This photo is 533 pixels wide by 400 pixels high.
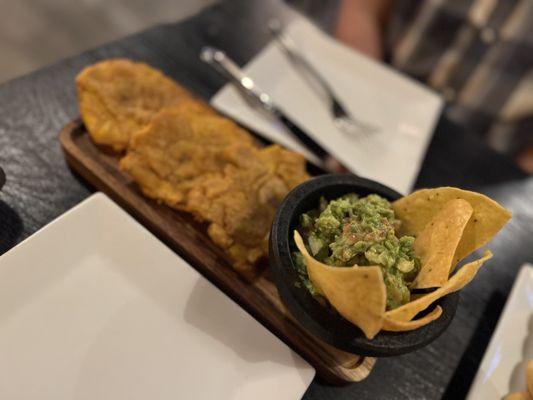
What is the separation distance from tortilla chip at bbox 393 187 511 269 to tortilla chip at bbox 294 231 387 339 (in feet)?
0.94

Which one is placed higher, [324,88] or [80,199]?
[324,88]

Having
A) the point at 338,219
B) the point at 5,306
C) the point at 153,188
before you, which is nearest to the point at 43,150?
the point at 153,188

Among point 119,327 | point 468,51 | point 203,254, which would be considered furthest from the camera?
point 468,51

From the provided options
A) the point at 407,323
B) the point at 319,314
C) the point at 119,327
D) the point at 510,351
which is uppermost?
the point at 407,323

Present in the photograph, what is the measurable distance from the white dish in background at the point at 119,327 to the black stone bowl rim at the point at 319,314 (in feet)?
0.59

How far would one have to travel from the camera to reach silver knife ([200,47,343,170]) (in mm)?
1646

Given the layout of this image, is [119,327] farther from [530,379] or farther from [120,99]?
[530,379]

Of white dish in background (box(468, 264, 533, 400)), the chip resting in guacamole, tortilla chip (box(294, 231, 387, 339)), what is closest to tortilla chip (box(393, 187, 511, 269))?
the chip resting in guacamole

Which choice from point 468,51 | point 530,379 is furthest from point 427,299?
point 468,51

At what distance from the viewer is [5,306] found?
987mm

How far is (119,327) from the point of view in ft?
3.48

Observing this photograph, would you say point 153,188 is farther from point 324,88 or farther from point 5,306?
point 324,88

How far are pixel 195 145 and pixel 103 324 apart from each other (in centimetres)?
54

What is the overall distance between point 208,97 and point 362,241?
1109 mm
